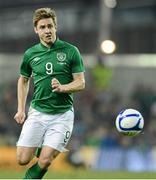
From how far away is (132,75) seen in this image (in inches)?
990

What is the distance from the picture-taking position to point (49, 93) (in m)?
11.5

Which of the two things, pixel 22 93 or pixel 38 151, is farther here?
pixel 22 93

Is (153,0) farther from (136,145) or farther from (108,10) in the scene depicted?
(136,145)

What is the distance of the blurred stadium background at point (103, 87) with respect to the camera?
21844mm

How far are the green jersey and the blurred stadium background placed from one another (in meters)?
6.75

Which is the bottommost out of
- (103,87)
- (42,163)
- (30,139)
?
(103,87)

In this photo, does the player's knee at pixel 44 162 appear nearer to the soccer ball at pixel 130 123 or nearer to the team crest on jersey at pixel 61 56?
the soccer ball at pixel 130 123

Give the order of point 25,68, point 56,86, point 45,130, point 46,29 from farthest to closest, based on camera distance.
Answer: point 25,68 < point 45,130 < point 46,29 < point 56,86

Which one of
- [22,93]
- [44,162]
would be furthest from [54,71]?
[44,162]

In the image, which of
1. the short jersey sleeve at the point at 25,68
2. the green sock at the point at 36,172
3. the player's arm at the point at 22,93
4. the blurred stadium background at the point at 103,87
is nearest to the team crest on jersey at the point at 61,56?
the short jersey sleeve at the point at 25,68

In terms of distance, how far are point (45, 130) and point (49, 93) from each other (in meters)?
0.52

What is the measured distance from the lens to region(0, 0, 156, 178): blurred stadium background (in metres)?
21.8

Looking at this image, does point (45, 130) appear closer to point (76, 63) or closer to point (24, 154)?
point (24, 154)

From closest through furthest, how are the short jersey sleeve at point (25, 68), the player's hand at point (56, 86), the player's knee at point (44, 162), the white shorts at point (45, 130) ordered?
the player's hand at point (56, 86) < the player's knee at point (44, 162) < the white shorts at point (45, 130) < the short jersey sleeve at point (25, 68)
